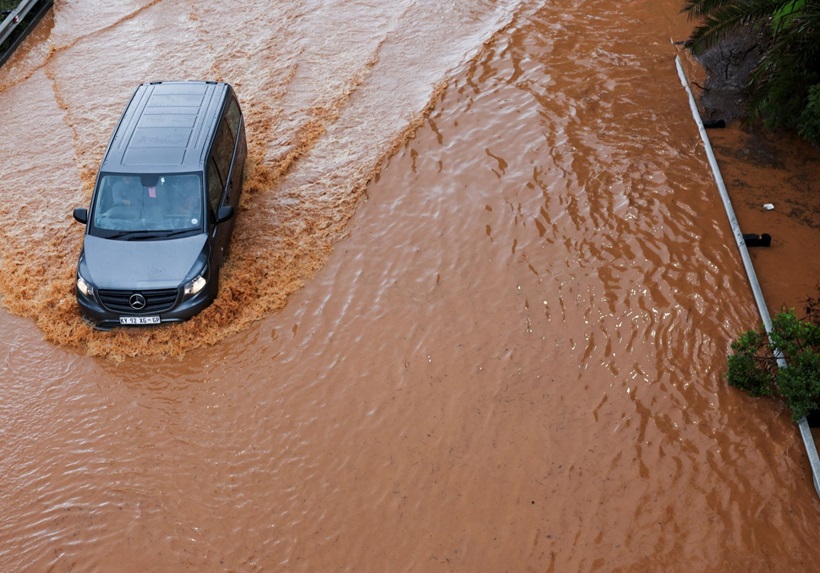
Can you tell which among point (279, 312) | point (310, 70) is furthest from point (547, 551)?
point (310, 70)

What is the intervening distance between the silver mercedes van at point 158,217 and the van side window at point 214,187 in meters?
0.02

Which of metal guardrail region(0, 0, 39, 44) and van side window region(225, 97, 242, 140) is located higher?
metal guardrail region(0, 0, 39, 44)

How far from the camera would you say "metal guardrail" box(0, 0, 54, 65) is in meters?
17.7

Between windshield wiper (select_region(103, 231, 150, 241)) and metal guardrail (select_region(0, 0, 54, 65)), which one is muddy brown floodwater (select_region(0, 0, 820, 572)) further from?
metal guardrail (select_region(0, 0, 54, 65))

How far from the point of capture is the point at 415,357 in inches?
396

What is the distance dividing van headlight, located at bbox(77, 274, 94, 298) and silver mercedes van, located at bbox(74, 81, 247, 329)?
0.02 meters

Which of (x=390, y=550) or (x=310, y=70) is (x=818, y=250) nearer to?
(x=390, y=550)

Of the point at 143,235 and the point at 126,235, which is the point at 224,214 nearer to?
the point at 143,235

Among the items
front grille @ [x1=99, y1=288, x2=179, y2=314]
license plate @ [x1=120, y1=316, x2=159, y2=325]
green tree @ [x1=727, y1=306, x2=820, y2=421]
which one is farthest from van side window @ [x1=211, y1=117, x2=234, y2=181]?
green tree @ [x1=727, y1=306, x2=820, y2=421]

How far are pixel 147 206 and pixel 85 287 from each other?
143 cm

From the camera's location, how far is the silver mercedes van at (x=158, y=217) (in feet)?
33.2

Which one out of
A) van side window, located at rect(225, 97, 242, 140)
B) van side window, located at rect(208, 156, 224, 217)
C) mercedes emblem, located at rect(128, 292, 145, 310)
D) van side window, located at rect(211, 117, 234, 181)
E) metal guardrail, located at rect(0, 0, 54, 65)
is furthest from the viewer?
metal guardrail, located at rect(0, 0, 54, 65)

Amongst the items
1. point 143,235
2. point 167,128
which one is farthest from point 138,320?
point 167,128

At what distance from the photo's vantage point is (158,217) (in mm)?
10609
